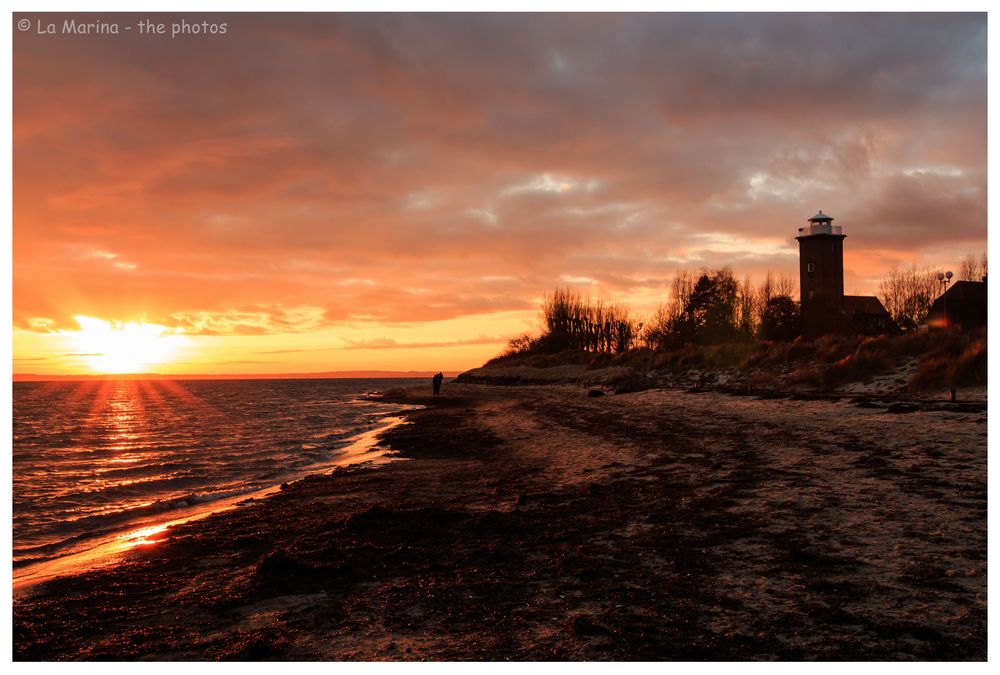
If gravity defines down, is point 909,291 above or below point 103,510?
above

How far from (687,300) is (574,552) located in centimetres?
7994

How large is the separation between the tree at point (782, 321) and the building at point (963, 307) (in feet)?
31.0

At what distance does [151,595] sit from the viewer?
653 centimetres

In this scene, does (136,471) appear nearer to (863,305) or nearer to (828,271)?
(828,271)

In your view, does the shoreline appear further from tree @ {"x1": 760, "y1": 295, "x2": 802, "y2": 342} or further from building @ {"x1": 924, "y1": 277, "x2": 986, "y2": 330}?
building @ {"x1": 924, "y1": 277, "x2": 986, "y2": 330}

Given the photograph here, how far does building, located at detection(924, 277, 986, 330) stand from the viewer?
56.6 m

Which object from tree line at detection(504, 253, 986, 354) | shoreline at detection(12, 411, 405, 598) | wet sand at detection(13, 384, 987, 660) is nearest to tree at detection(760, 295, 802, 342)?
tree line at detection(504, 253, 986, 354)

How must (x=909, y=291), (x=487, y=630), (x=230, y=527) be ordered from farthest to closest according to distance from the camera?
(x=909, y=291) → (x=230, y=527) → (x=487, y=630)

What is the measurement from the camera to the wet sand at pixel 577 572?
4859 millimetres

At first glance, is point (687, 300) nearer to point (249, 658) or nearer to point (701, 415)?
point (701, 415)

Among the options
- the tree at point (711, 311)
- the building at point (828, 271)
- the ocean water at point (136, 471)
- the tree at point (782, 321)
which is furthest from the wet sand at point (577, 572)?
the building at point (828, 271)

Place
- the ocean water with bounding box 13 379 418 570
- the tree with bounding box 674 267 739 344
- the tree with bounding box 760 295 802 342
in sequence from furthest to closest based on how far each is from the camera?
the tree with bounding box 674 267 739 344
the tree with bounding box 760 295 802 342
the ocean water with bounding box 13 379 418 570

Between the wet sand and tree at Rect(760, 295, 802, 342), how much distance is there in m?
44.3

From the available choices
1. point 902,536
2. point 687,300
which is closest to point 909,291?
point 687,300
